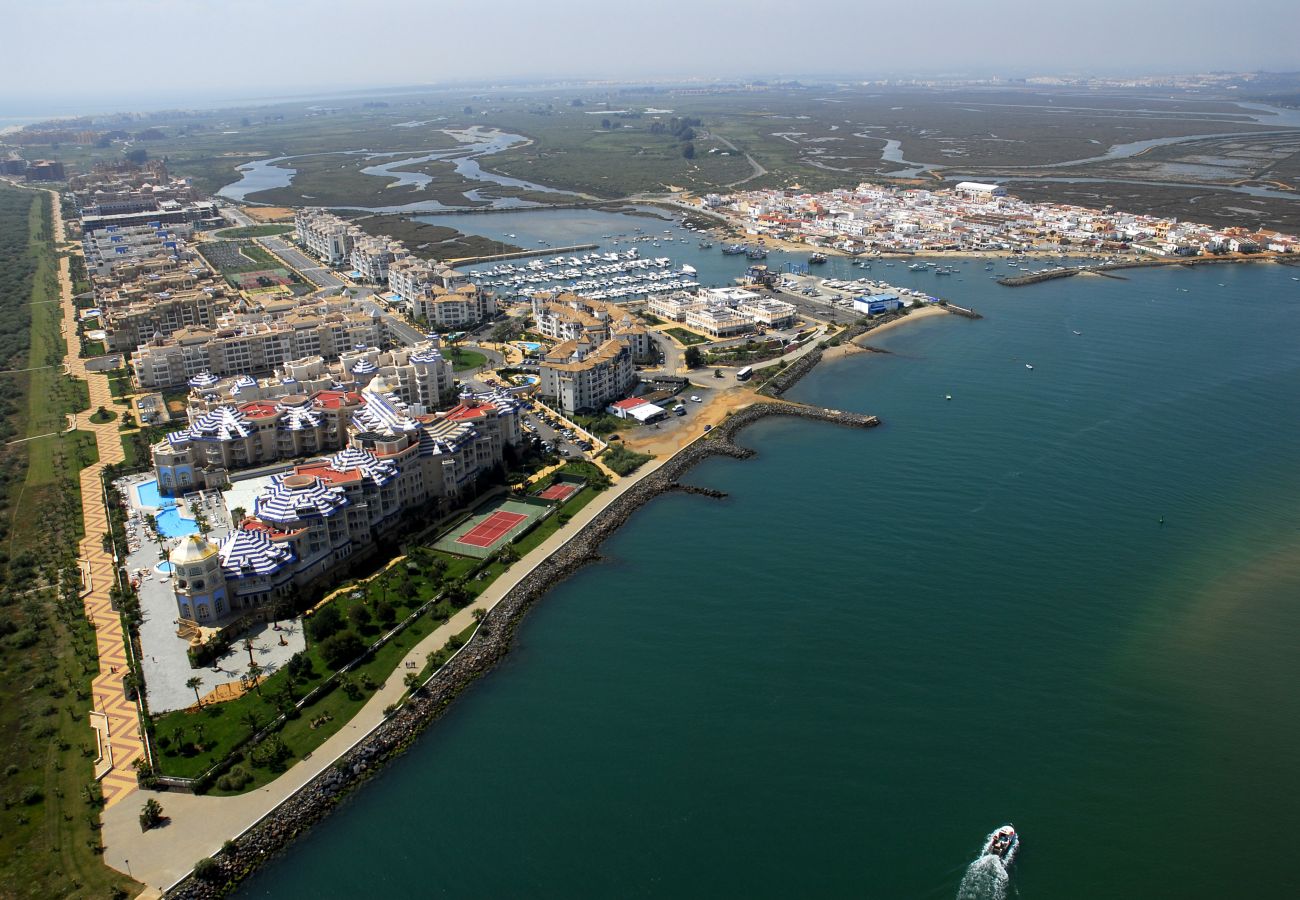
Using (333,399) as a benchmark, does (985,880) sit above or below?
below

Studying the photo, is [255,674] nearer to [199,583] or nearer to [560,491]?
[199,583]

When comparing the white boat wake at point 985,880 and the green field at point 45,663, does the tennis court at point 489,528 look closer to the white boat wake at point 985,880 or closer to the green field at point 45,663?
the green field at point 45,663

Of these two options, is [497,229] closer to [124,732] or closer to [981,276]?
[981,276]

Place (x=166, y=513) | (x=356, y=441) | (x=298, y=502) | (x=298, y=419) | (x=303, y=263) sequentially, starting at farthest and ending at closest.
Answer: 1. (x=303, y=263)
2. (x=298, y=419)
3. (x=356, y=441)
4. (x=166, y=513)
5. (x=298, y=502)

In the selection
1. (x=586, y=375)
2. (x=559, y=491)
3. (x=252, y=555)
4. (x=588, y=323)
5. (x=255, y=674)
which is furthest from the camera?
(x=588, y=323)

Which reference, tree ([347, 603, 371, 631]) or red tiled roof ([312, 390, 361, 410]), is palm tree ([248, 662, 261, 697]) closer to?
tree ([347, 603, 371, 631])

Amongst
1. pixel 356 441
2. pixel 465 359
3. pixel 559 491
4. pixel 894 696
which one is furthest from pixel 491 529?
pixel 465 359

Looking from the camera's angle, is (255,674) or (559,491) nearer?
(255,674)

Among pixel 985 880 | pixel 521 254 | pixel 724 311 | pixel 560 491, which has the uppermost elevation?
pixel 521 254
